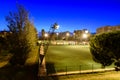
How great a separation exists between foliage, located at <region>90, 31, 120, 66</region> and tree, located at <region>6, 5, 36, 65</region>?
Answer: 1131 cm

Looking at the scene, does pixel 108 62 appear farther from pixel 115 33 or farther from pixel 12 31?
pixel 12 31

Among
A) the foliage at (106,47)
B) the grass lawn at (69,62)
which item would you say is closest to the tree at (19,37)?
the grass lawn at (69,62)

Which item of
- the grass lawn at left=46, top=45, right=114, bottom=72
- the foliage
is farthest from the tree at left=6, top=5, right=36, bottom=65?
the foliage

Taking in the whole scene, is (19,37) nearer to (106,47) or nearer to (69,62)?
(69,62)

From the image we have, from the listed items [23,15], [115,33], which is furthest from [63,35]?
[115,33]

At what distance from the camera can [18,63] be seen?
86.0 feet

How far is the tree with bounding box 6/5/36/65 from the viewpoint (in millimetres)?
26875

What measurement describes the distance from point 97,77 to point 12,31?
14355mm

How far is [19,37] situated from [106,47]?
14390mm

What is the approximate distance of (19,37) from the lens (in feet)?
91.7

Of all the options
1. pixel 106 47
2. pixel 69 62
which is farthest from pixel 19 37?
pixel 106 47

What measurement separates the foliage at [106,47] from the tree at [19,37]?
11313 mm

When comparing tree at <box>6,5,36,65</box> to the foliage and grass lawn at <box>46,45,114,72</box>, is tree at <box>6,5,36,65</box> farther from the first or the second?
the foliage

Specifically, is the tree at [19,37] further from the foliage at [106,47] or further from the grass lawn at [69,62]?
the foliage at [106,47]
